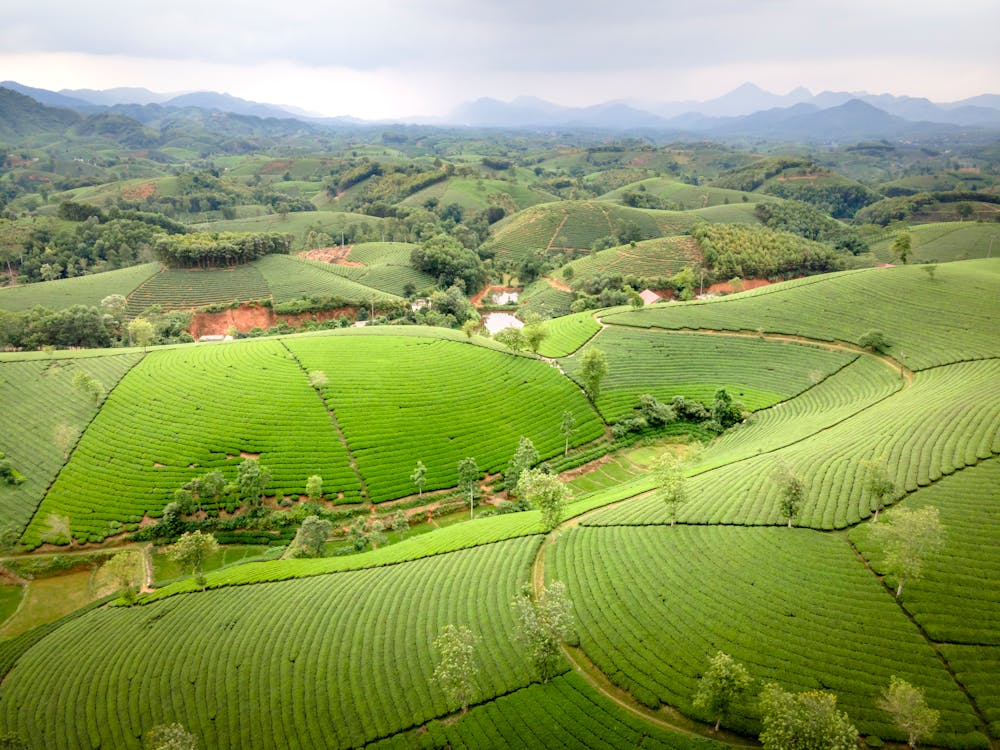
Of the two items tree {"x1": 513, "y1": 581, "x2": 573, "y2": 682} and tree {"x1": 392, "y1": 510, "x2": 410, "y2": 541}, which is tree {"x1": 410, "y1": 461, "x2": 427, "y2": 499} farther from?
tree {"x1": 513, "y1": 581, "x2": 573, "y2": 682}

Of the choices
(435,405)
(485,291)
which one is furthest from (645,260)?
(435,405)

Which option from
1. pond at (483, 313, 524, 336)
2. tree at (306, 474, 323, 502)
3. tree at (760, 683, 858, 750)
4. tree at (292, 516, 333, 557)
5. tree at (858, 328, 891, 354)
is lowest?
tree at (292, 516, 333, 557)

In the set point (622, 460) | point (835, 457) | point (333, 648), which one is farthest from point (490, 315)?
point (333, 648)

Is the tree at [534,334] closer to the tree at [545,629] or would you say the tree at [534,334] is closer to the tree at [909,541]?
the tree at [909,541]

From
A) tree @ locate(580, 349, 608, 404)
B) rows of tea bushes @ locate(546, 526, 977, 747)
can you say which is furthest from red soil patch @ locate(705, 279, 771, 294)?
rows of tea bushes @ locate(546, 526, 977, 747)

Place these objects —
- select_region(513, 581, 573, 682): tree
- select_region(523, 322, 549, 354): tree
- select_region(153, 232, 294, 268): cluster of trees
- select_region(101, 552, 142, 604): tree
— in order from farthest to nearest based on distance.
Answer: select_region(153, 232, 294, 268): cluster of trees, select_region(523, 322, 549, 354): tree, select_region(101, 552, 142, 604): tree, select_region(513, 581, 573, 682): tree

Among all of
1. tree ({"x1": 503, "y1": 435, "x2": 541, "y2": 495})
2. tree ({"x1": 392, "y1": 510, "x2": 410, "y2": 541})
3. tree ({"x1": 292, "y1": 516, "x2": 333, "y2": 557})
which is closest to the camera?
tree ({"x1": 292, "y1": 516, "x2": 333, "y2": 557})

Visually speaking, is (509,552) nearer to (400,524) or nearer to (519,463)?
(400,524)

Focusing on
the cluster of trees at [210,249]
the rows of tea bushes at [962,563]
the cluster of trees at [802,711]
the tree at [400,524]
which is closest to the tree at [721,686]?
the cluster of trees at [802,711]
